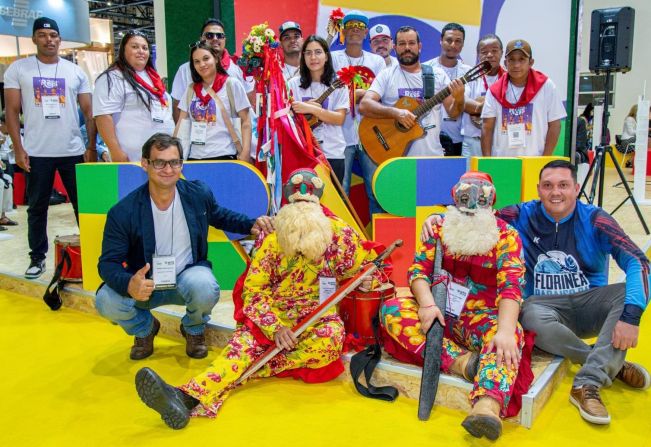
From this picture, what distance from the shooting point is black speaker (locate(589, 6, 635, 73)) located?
16.6 feet

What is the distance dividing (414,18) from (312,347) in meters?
3.63

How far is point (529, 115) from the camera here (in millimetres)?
3840

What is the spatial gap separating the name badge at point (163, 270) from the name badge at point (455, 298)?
4.31ft

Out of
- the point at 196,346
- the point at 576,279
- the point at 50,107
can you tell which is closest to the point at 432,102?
the point at 576,279

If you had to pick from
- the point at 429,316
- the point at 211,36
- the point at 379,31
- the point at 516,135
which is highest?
the point at 379,31

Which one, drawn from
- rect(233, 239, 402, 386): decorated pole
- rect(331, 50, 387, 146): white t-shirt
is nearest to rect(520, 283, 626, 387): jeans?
rect(233, 239, 402, 386): decorated pole

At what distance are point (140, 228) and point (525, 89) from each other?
2.49 metres

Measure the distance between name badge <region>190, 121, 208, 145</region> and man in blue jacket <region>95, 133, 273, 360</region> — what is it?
82cm

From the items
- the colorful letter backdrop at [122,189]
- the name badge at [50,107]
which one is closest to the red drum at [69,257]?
the colorful letter backdrop at [122,189]

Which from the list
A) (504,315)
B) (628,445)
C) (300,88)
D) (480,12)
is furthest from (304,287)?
(480,12)

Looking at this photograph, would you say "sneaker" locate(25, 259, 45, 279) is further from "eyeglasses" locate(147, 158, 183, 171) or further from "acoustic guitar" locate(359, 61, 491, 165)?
"acoustic guitar" locate(359, 61, 491, 165)

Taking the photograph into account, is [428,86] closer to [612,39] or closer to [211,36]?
[211,36]

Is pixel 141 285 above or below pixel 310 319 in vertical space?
above

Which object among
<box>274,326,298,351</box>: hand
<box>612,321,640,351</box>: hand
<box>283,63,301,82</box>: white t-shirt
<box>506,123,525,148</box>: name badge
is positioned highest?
<box>283,63,301,82</box>: white t-shirt
